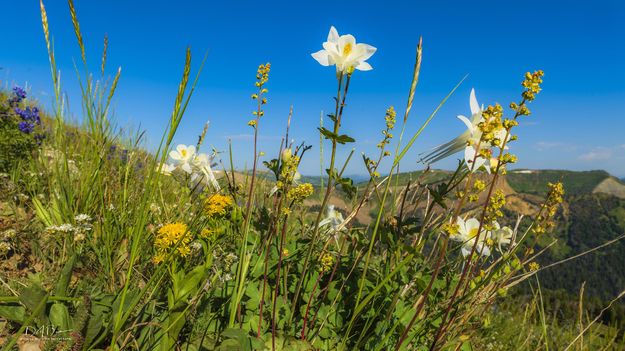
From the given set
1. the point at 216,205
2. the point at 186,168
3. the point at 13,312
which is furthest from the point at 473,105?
the point at 13,312

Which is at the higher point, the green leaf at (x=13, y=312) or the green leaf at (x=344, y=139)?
the green leaf at (x=344, y=139)

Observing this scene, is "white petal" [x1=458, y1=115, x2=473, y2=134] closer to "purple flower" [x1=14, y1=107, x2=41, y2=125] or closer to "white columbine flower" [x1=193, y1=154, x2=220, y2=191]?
"white columbine flower" [x1=193, y1=154, x2=220, y2=191]

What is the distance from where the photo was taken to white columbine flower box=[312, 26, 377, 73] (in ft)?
5.58

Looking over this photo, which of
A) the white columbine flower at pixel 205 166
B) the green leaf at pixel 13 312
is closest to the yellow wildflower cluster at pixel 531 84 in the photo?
the white columbine flower at pixel 205 166

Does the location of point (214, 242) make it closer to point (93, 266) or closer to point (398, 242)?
point (398, 242)

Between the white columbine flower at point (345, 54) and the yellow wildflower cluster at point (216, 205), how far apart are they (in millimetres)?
856

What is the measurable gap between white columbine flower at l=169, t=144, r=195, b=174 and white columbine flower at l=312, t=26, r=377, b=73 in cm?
142

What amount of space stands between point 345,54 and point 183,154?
1.63 metres

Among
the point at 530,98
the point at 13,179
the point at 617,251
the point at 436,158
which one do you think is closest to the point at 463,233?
the point at 436,158

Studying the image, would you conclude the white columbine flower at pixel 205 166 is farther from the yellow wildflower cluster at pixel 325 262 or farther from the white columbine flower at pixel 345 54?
the white columbine flower at pixel 345 54

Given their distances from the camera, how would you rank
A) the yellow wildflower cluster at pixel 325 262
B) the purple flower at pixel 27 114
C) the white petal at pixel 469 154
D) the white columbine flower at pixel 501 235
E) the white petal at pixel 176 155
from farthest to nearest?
the purple flower at pixel 27 114 < the white petal at pixel 176 155 < the white columbine flower at pixel 501 235 < the yellow wildflower cluster at pixel 325 262 < the white petal at pixel 469 154

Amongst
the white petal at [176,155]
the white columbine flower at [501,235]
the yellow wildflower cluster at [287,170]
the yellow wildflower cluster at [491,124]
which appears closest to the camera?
the yellow wildflower cluster at [491,124]

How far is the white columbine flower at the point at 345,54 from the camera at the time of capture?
1701mm

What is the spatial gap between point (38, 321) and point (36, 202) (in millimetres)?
1584
